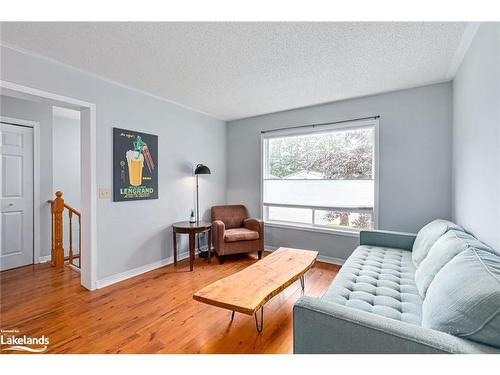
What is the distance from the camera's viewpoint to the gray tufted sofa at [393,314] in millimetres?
934

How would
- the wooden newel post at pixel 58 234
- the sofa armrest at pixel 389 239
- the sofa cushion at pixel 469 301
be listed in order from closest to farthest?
the sofa cushion at pixel 469 301 < the sofa armrest at pixel 389 239 < the wooden newel post at pixel 58 234

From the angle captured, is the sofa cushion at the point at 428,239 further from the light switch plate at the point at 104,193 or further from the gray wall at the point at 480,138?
the light switch plate at the point at 104,193

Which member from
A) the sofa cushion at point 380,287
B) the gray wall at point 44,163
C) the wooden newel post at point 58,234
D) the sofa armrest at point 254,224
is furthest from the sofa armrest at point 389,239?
the gray wall at point 44,163

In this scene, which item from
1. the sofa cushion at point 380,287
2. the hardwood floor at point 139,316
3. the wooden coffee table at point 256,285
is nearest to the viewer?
the sofa cushion at point 380,287

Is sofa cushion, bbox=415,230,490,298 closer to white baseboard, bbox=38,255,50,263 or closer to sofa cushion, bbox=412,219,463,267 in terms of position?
sofa cushion, bbox=412,219,463,267

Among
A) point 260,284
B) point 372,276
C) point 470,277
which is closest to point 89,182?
point 260,284

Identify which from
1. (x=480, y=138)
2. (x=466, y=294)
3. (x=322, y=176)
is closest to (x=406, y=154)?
(x=322, y=176)

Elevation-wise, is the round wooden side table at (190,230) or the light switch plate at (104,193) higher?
the light switch plate at (104,193)

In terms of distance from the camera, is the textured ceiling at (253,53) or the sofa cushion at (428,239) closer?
the textured ceiling at (253,53)

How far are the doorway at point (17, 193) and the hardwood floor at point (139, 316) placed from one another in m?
0.37

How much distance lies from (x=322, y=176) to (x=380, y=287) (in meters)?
2.14

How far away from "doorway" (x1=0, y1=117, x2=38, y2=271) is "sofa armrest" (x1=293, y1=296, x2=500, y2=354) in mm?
4098

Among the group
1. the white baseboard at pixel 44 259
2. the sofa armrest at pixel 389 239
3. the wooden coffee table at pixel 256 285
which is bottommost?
the white baseboard at pixel 44 259

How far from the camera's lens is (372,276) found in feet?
6.11
